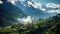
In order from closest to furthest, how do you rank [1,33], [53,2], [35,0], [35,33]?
[35,0] → [53,2] → [35,33] → [1,33]

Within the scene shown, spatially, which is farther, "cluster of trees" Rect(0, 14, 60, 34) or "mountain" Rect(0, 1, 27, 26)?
"mountain" Rect(0, 1, 27, 26)

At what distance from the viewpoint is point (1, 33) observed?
971 inches

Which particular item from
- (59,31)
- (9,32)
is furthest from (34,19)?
(9,32)

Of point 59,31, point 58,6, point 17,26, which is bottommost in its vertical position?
point 59,31

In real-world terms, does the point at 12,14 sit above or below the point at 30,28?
above

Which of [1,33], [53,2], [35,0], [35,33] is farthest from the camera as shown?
[1,33]

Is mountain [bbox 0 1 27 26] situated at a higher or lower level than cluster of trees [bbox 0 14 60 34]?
higher

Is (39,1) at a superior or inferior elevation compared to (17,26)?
superior

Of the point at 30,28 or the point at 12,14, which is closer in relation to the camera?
the point at 30,28

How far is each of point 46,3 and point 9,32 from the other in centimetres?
1014

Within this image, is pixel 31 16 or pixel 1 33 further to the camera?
pixel 1 33

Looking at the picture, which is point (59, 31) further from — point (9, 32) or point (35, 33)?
point (9, 32)

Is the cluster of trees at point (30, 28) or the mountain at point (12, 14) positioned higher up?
the mountain at point (12, 14)

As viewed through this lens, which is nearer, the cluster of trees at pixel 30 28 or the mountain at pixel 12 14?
the cluster of trees at pixel 30 28
